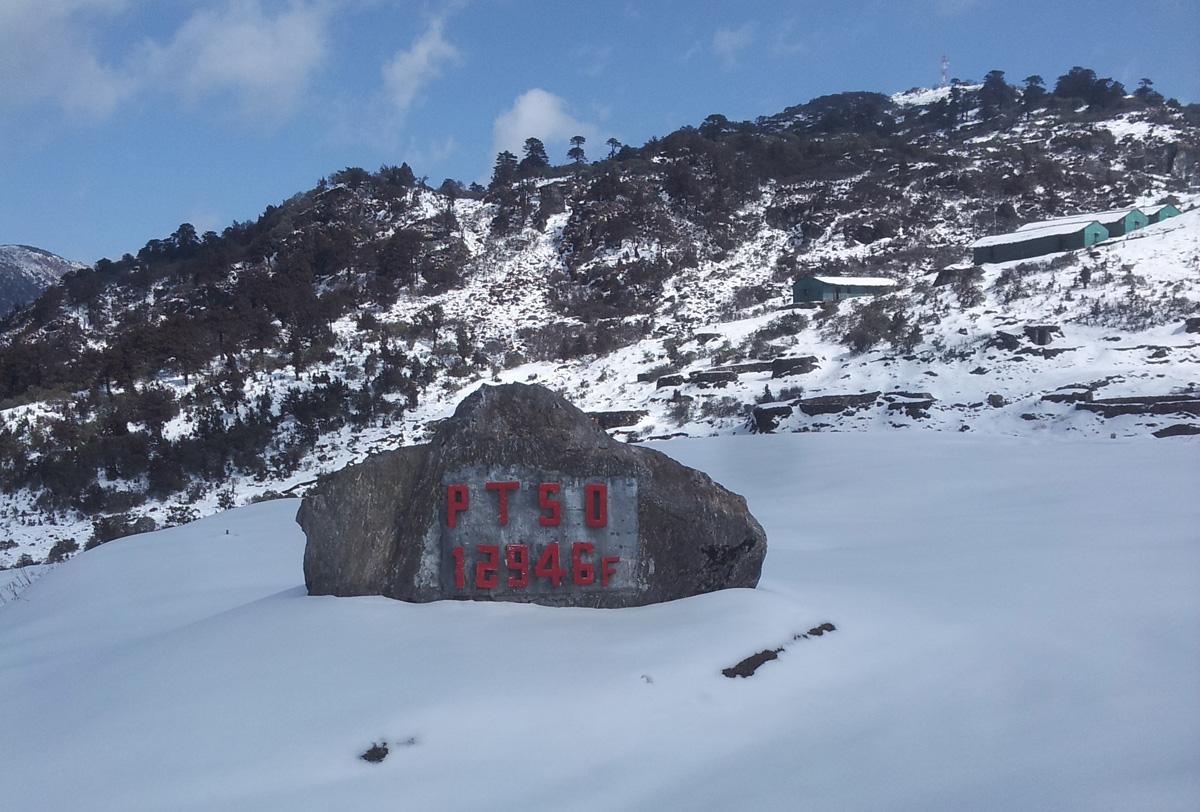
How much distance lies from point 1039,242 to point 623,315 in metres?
16.6

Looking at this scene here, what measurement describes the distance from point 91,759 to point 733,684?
3.39 metres

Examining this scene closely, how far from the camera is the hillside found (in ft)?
65.6

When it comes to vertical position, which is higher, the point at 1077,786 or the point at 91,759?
the point at 91,759

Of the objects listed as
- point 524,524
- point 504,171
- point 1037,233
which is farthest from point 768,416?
point 504,171

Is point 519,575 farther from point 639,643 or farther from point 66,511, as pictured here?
point 66,511

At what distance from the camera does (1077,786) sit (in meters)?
3.38

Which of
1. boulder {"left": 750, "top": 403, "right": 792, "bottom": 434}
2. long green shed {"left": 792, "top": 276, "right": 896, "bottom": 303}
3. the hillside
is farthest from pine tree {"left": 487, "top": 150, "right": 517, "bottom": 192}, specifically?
boulder {"left": 750, "top": 403, "right": 792, "bottom": 434}

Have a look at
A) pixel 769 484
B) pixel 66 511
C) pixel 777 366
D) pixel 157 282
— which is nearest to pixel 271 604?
pixel 769 484

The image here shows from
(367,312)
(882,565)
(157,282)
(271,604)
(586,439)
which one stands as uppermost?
(157,282)

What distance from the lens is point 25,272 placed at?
9362 centimetres

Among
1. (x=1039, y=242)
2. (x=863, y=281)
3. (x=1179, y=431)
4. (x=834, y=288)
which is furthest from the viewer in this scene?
(x=863, y=281)

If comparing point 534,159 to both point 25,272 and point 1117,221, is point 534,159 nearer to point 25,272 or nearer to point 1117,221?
point 1117,221

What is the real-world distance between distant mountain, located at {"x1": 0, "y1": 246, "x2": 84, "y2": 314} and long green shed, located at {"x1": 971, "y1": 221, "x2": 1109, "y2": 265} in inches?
3451

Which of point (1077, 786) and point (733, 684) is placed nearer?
point (1077, 786)
